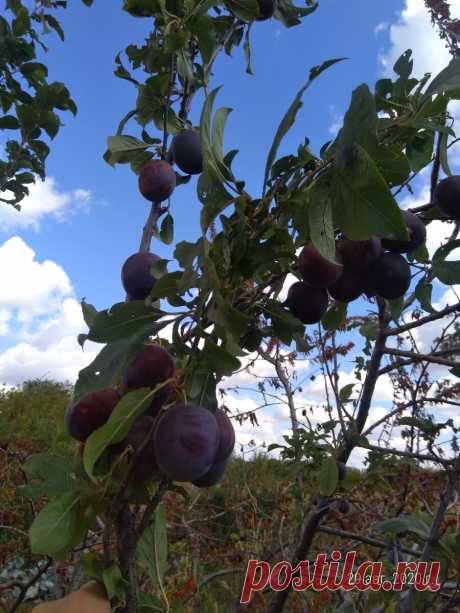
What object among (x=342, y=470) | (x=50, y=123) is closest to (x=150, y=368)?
(x=342, y=470)

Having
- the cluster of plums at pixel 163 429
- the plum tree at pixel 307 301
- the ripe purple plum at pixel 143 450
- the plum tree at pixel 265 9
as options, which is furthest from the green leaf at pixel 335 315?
the plum tree at pixel 265 9

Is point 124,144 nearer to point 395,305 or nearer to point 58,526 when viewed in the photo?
point 395,305

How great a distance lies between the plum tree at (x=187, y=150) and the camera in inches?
42.6

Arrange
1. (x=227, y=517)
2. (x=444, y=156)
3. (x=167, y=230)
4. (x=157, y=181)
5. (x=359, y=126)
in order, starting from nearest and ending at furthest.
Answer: (x=359, y=126)
(x=444, y=156)
(x=157, y=181)
(x=167, y=230)
(x=227, y=517)

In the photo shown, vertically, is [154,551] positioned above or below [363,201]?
below

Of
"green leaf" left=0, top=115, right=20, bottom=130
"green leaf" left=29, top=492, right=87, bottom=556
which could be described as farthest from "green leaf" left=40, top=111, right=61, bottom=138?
"green leaf" left=29, top=492, right=87, bottom=556

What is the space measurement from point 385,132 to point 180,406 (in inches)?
19.0

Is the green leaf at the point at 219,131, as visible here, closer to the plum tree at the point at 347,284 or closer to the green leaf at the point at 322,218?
the green leaf at the point at 322,218

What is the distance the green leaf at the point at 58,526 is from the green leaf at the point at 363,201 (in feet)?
1.48

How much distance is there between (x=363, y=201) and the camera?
20.5 inches

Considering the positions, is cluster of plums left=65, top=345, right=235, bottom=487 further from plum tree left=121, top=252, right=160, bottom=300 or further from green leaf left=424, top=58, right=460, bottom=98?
green leaf left=424, top=58, right=460, bottom=98

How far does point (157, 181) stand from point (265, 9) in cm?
79

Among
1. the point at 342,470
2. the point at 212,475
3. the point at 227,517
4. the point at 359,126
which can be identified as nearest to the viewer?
the point at 359,126

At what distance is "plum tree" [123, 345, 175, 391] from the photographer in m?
0.67
